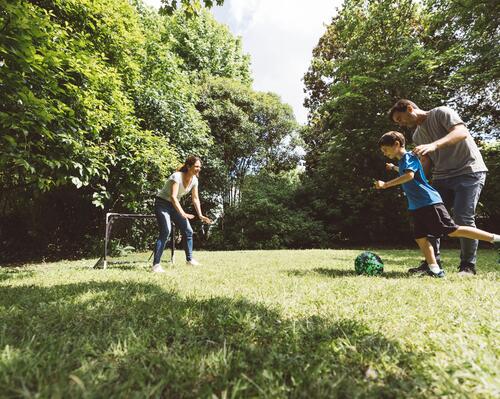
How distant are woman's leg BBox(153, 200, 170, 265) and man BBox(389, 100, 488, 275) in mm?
3860

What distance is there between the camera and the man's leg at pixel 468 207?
12.3 feet

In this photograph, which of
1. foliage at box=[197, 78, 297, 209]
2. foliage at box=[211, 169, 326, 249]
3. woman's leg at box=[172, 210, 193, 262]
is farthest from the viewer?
foliage at box=[197, 78, 297, 209]

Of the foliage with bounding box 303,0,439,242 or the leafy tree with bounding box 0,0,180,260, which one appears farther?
the foliage with bounding box 303,0,439,242

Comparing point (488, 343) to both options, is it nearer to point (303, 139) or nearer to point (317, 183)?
point (317, 183)

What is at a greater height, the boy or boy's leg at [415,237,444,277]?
the boy

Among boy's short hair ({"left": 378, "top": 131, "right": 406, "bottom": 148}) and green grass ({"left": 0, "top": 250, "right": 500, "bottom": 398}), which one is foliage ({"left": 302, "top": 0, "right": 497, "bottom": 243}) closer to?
boy's short hair ({"left": 378, "top": 131, "right": 406, "bottom": 148})

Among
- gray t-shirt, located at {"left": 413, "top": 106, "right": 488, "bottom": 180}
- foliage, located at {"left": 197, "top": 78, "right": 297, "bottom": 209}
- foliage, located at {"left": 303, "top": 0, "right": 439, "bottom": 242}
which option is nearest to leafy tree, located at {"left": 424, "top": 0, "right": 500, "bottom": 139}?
foliage, located at {"left": 303, "top": 0, "right": 439, "bottom": 242}

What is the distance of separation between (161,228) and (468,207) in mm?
4516

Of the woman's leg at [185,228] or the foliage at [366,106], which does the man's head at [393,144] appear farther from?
the foliage at [366,106]

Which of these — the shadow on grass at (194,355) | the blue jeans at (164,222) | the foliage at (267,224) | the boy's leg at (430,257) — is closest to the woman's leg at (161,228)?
the blue jeans at (164,222)

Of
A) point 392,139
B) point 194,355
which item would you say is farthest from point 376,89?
point 194,355

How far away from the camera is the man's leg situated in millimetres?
3742

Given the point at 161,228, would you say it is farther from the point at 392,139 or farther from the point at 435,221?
the point at 435,221

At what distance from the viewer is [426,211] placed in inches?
142
